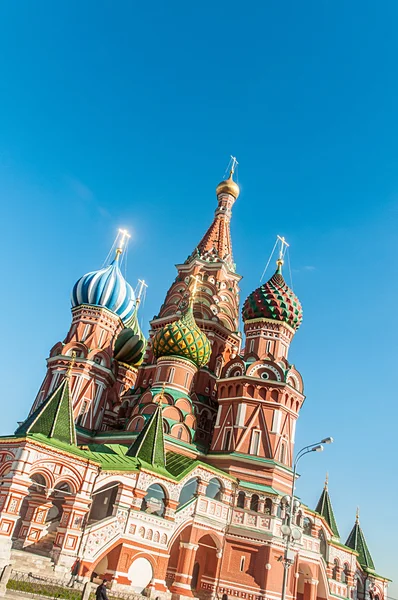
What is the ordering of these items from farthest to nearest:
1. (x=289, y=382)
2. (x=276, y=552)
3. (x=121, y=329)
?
(x=121, y=329), (x=289, y=382), (x=276, y=552)

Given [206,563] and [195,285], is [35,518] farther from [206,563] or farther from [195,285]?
[195,285]

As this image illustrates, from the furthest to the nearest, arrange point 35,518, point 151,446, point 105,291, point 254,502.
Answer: point 105,291 < point 254,502 < point 151,446 < point 35,518

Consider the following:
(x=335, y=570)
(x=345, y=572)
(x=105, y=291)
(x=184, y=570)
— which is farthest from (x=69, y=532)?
(x=345, y=572)

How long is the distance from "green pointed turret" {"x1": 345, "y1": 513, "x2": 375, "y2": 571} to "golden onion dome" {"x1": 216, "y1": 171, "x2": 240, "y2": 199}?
2349 cm

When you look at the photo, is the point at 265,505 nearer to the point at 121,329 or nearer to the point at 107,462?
the point at 107,462

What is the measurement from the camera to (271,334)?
27.2 meters

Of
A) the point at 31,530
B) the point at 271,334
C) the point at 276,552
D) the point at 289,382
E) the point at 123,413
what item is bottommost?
→ the point at 31,530

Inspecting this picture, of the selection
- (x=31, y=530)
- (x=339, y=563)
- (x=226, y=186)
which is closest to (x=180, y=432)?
(x=31, y=530)

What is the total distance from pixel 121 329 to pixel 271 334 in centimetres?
932

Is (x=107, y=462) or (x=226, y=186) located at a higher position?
(x=226, y=186)

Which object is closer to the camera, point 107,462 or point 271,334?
point 107,462

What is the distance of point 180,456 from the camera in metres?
21.4

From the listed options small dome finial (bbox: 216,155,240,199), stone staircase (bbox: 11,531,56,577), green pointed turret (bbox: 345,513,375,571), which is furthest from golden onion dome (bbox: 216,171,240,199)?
stone staircase (bbox: 11,531,56,577)

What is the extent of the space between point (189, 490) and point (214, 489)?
4.58 ft
